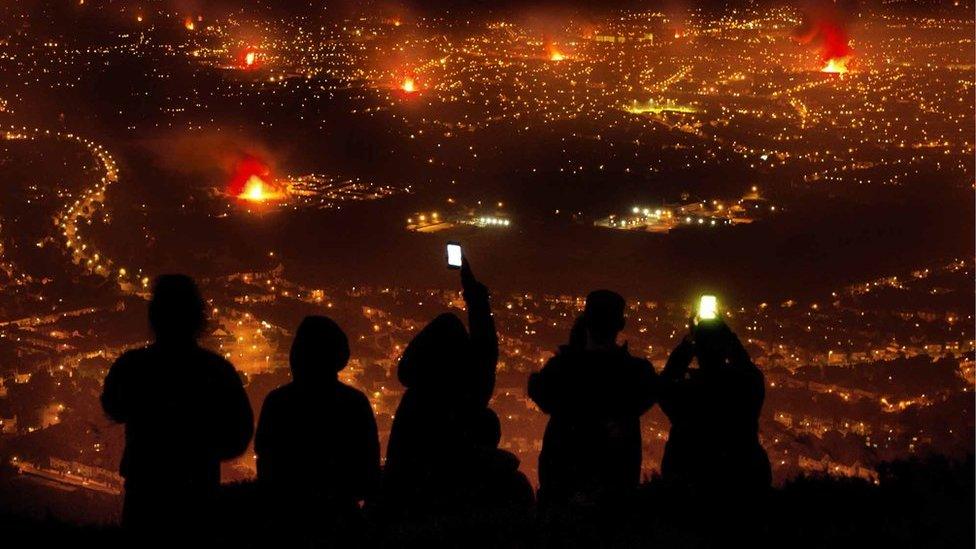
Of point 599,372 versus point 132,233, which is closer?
point 599,372

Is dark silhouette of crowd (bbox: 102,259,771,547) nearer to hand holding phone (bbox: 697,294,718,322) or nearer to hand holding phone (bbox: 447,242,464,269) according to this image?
hand holding phone (bbox: 697,294,718,322)

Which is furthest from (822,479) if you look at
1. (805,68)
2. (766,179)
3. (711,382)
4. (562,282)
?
(805,68)

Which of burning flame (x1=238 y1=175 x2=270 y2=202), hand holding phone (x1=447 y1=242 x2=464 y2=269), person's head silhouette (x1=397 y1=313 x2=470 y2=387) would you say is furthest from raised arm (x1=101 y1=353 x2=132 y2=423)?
burning flame (x1=238 y1=175 x2=270 y2=202)

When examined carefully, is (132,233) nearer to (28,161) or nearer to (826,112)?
(28,161)

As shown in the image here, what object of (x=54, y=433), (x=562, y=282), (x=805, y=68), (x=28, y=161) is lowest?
(x=54, y=433)

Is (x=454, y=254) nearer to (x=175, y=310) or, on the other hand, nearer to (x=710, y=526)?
(x=175, y=310)

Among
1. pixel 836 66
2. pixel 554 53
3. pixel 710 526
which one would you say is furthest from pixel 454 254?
pixel 554 53

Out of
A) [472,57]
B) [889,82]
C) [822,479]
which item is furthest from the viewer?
[472,57]
